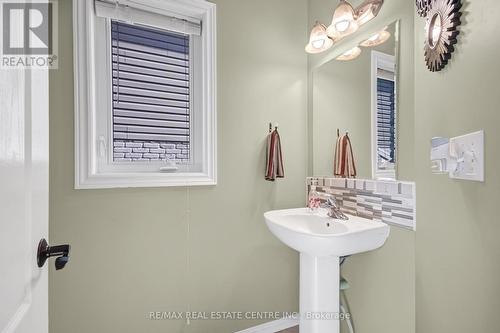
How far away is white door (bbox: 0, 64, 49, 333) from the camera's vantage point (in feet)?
1.36

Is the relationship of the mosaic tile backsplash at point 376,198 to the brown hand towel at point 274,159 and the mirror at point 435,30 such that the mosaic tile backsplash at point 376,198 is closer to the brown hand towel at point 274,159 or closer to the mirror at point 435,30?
the brown hand towel at point 274,159

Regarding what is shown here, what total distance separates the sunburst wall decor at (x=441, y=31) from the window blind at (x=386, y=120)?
30cm

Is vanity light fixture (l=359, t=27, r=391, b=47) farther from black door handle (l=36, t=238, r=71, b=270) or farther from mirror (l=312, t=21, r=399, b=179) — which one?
black door handle (l=36, t=238, r=71, b=270)

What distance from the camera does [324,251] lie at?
3.59 feet

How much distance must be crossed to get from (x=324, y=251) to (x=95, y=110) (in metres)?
1.35

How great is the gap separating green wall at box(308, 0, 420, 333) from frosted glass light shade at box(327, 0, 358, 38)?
65 mm

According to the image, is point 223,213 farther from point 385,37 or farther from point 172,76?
point 385,37

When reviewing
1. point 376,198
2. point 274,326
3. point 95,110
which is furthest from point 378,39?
point 274,326

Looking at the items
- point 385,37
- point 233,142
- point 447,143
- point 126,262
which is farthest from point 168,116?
point 447,143

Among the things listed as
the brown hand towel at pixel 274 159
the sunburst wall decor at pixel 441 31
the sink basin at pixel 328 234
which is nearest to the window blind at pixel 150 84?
the brown hand towel at pixel 274 159

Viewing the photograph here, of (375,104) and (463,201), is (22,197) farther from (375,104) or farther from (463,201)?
(375,104)

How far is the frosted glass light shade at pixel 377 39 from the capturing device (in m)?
1.29

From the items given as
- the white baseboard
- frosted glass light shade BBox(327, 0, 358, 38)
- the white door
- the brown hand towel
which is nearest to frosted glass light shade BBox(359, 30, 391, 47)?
frosted glass light shade BBox(327, 0, 358, 38)

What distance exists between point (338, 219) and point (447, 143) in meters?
0.74
